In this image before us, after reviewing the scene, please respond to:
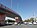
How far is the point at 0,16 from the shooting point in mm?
43438

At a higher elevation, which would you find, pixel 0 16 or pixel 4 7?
pixel 4 7

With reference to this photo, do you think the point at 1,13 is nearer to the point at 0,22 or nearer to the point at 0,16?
the point at 0,16

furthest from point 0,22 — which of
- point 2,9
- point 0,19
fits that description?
point 2,9

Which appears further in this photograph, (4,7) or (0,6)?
(4,7)

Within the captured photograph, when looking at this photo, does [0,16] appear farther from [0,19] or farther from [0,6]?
[0,6]

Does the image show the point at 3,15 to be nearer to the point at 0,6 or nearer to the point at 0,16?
the point at 0,16

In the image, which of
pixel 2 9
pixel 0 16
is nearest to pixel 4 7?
pixel 2 9

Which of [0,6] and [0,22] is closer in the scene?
[0,6]

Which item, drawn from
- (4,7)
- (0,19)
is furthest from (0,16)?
(4,7)

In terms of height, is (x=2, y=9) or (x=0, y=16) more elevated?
(x=2, y=9)

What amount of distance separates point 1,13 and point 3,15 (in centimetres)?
157

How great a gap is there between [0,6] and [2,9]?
2.61 meters

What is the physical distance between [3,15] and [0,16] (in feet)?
6.02

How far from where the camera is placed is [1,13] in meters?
43.8
